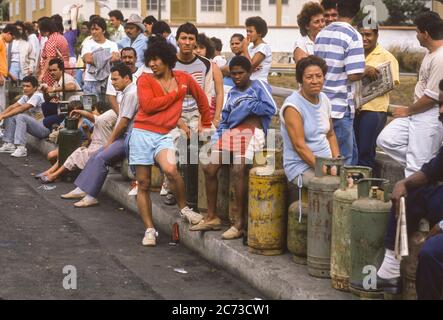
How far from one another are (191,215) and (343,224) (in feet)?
8.28

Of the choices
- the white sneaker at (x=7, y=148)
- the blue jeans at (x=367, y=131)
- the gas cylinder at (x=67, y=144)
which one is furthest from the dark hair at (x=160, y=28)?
the blue jeans at (x=367, y=131)

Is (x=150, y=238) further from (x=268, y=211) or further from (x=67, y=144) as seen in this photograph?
(x=67, y=144)

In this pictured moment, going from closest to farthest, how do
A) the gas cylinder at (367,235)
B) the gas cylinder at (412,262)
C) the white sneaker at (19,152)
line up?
the gas cylinder at (412,262) < the gas cylinder at (367,235) < the white sneaker at (19,152)

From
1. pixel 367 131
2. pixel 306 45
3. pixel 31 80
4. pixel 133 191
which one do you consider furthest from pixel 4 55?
pixel 367 131

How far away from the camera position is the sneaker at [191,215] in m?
8.95

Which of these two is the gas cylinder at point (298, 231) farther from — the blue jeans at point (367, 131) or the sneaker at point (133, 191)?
the sneaker at point (133, 191)

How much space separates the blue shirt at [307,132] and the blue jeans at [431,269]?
6.17ft

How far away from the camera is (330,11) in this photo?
934 cm

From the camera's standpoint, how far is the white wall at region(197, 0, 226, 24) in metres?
54.3

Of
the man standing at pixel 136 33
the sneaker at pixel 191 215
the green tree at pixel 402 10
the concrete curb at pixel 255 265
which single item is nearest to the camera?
the concrete curb at pixel 255 265

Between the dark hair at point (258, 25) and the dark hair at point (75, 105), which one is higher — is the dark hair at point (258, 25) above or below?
above
